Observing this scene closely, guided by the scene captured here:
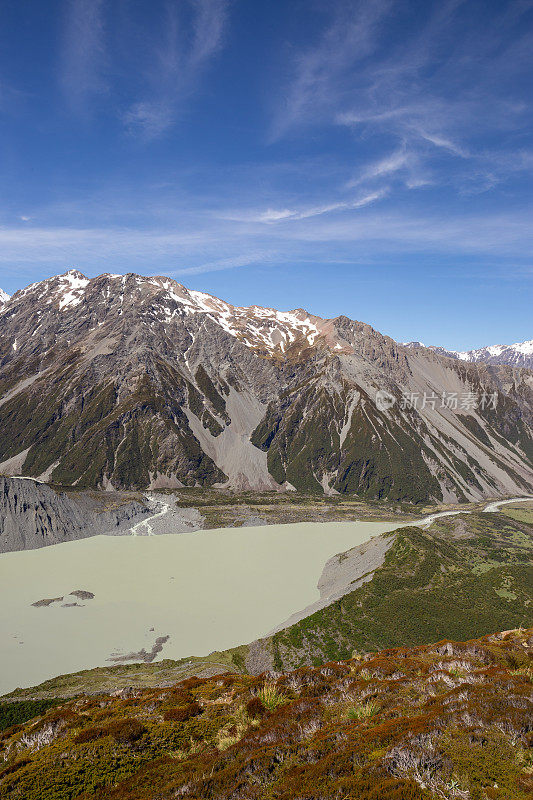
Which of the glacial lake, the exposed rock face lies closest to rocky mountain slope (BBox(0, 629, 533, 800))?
the glacial lake

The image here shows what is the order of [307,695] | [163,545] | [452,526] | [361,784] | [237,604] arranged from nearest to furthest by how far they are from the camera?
1. [361,784]
2. [307,695]
3. [237,604]
4. [163,545]
5. [452,526]

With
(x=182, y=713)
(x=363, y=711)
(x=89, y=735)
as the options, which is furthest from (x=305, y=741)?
(x=89, y=735)

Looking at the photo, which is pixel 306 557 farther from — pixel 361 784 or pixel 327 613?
pixel 361 784

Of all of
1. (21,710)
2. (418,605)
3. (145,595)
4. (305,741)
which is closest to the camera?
(305,741)

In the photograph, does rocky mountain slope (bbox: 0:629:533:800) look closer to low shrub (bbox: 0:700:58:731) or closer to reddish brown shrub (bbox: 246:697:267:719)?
reddish brown shrub (bbox: 246:697:267:719)

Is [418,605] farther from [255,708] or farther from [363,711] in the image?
[363,711]

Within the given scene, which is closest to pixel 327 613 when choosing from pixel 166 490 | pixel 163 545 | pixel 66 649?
pixel 66 649
